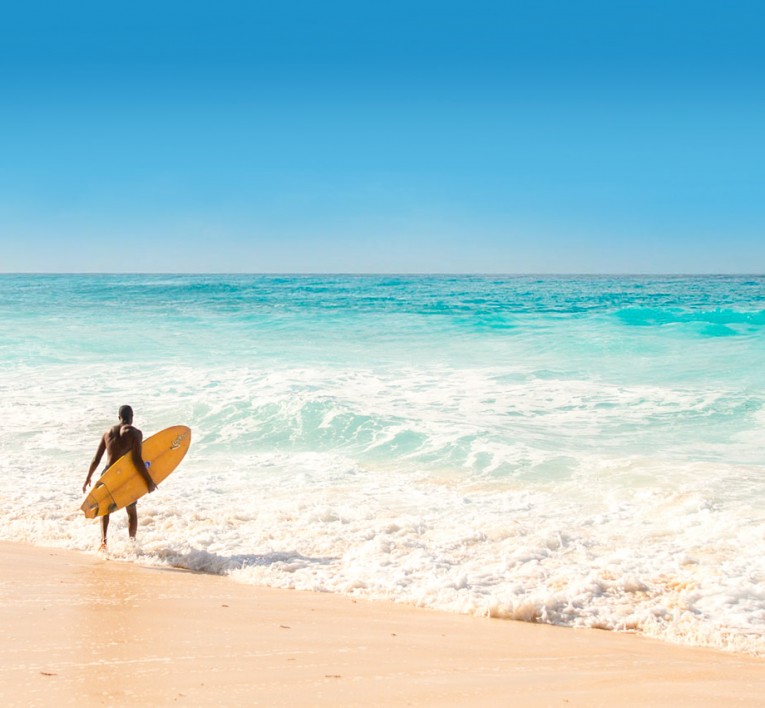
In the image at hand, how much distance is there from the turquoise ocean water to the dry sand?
453mm

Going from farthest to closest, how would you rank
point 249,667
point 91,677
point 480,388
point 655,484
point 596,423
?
point 480,388 → point 596,423 → point 655,484 → point 249,667 → point 91,677

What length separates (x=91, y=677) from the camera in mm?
3434

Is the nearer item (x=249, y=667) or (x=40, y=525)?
(x=249, y=667)

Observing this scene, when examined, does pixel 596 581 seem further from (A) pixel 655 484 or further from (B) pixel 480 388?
(B) pixel 480 388

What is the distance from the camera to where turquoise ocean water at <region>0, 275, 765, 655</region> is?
534 cm

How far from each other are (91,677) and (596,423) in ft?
30.5

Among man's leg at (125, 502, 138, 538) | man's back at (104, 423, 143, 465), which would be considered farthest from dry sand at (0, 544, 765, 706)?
man's back at (104, 423, 143, 465)

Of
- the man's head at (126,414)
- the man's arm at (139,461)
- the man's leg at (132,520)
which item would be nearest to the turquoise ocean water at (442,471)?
the man's leg at (132,520)

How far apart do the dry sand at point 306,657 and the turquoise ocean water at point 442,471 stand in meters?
0.45

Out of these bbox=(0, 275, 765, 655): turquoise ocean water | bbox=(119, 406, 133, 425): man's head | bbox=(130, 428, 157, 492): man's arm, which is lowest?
bbox=(0, 275, 765, 655): turquoise ocean water

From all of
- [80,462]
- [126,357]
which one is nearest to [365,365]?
[126,357]

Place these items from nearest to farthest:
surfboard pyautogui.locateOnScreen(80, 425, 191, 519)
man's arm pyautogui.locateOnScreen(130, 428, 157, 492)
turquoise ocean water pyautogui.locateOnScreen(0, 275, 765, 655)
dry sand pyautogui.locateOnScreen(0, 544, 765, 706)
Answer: dry sand pyautogui.locateOnScreen(0, 544, 765, 706) < turquoise ocean water pyautogui.locateOnScreen(0, 275, 765, 655) < surfboard pyautogui.locateOnScreen(80, 425, 191, 519) < man's arm pyautogui.locateOnScreen(130, 428, 157, 492)

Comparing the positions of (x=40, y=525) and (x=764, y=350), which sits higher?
(x=764, y=350)

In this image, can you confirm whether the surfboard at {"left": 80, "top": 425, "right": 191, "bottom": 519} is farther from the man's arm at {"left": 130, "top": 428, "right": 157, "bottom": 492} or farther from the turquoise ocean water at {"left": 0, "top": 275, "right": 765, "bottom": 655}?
the turquoise ocean water at {"left": 0, "top": 275, "right": 765, "bottom": 655}
